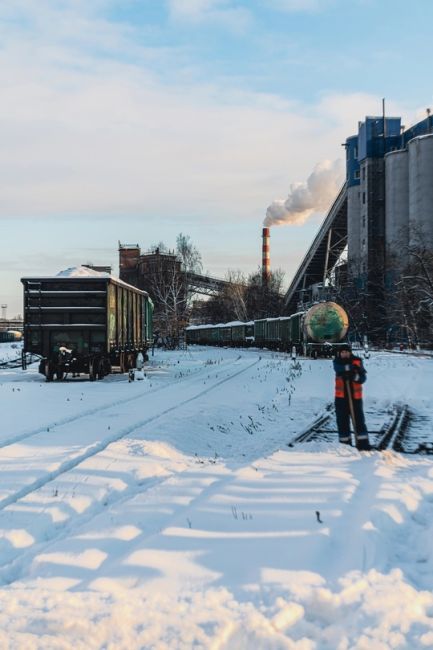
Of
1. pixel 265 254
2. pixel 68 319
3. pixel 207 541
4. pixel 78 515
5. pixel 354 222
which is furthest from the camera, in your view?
pixel 265 254

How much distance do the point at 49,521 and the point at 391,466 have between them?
422 centimetres

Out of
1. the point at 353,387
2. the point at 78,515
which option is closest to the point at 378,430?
the point at 353,387

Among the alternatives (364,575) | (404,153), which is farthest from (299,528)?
(404,153)

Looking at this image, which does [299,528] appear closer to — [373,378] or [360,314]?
[373,378]

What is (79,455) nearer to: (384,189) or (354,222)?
(384,189)

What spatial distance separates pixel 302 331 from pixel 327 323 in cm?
316

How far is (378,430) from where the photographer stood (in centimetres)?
1109

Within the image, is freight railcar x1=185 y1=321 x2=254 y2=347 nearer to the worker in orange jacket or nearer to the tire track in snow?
the worker in orange jacket

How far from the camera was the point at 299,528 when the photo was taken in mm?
5297

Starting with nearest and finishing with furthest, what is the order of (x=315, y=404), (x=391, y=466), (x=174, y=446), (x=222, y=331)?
(x=391, y=466)
(x=174, y=446)
(x=315, y=404)
(x=222, y=331)

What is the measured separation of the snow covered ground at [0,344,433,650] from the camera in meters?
3.53

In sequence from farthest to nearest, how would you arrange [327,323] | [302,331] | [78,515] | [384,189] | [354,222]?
[354,222] < [384,189] < [302,331] < [327,323] < [78,515]

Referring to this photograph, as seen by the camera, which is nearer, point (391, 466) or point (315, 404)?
point (391, 466)

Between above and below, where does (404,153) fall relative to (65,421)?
above
